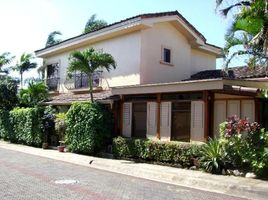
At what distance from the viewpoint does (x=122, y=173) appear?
1475 centimetres

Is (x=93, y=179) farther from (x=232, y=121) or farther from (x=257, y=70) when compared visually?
(x=257, y=70)

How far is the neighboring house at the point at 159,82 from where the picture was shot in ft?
51.0

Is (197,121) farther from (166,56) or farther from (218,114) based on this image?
(166,56)

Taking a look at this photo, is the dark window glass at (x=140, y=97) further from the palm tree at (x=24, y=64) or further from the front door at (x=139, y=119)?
the palm tree at (x=24, y=64)

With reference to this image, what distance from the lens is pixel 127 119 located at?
1898 cm

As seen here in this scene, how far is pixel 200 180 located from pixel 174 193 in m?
1.85

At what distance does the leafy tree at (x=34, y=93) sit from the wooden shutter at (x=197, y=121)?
13470 millimetres

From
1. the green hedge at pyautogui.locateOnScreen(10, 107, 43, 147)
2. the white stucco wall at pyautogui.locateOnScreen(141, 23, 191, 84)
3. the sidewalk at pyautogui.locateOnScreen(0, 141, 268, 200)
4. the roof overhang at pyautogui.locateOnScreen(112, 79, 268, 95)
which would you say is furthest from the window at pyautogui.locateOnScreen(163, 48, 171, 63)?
the green hedge at pyautogui.locateOnScreen(10, 107, 43, 147)

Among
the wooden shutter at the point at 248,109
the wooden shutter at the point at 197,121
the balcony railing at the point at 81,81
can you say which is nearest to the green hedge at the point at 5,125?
the balcony railing at the point at 81,81

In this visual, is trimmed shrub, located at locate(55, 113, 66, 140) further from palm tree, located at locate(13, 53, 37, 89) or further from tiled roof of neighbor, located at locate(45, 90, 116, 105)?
palm tree, located at locate(13, 53, 37, 89)

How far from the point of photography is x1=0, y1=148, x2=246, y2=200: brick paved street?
10.0m

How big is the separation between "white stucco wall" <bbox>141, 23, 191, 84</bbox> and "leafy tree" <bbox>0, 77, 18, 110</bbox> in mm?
13251

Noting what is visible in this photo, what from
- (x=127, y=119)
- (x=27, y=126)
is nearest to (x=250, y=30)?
(x=127, y=119)

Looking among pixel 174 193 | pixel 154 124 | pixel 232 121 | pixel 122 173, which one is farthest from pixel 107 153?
pixel 174 193
